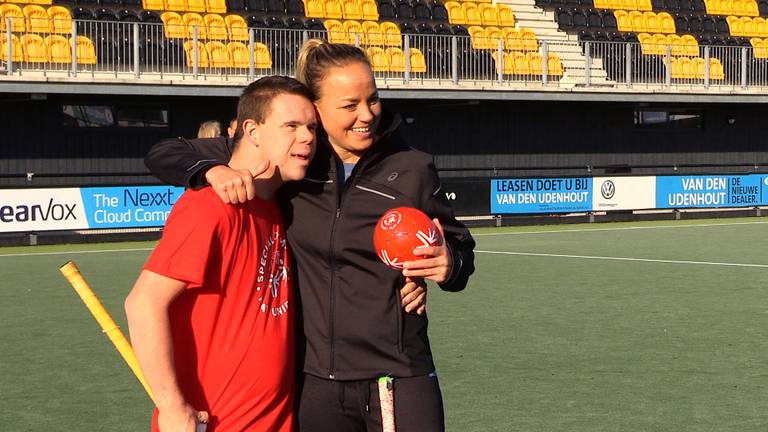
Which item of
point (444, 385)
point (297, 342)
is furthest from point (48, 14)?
point (297, 342)

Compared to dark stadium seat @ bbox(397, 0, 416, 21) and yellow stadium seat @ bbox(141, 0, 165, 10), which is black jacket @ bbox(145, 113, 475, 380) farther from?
dark stadium seat @ bbox(397, 0, 416, 21)

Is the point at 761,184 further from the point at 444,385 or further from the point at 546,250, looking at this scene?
the point at 444,385

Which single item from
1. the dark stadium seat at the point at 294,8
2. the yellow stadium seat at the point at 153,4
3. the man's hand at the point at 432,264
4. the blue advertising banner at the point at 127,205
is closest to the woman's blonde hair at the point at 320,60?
the man's hand at the point at 432,264

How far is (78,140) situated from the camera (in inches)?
923

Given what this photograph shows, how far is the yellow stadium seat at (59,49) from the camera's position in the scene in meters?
21.4

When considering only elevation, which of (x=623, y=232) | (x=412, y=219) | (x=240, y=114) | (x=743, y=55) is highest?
(x=743, y=55)

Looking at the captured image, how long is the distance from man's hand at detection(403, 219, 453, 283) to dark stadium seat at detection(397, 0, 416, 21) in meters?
25.8

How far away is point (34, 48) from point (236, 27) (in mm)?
4569

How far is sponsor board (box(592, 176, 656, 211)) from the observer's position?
85.1 feet

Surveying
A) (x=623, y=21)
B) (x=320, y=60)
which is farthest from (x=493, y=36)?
(x=320, y=60)

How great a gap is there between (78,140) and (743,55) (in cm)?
1550

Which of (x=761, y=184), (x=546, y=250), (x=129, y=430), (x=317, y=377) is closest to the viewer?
(x=317, y=377)

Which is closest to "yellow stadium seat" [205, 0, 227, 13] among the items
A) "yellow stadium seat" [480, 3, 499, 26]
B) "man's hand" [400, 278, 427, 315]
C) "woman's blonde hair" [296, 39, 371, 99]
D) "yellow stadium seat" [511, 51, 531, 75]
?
"yellow stadium seat" [511, 51, 531, 75]

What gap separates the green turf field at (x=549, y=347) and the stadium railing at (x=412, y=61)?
591 centimetres
